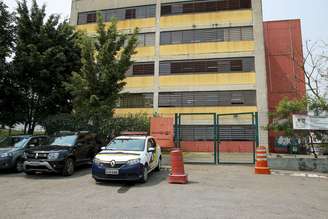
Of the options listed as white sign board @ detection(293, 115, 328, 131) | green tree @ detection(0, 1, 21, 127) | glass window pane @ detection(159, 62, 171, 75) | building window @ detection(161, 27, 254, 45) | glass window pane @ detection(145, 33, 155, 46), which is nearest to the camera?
white sign board @ detection(293, 115, 328, 131)

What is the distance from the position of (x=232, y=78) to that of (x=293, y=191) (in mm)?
19754

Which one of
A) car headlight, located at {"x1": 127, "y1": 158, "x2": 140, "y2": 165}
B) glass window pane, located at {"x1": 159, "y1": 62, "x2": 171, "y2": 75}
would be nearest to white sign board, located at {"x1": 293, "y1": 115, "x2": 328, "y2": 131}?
car headlight, located at {"x1": 127, "y1": 158, "x2": 140, "y2": 165}

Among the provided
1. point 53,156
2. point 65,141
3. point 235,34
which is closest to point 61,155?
point 53,156

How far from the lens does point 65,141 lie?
1223cm

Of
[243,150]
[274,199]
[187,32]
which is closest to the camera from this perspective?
[274,199]

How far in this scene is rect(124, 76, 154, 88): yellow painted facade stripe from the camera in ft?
95.8

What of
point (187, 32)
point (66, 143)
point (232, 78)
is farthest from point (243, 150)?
point (187, 32)

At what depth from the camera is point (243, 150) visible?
15.5 m

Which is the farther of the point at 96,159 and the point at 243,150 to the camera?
the point at 243,150

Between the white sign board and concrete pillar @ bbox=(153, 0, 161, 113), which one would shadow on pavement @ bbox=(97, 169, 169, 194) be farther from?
concrete pillar @ bbox=(153, 0, 161, 113)

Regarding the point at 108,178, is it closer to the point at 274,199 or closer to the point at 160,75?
the point at 274,199

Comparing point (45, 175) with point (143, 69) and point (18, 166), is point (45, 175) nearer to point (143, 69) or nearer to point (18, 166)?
point (18, 166)

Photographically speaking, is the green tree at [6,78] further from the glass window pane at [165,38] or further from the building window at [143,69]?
the glass window pane at [165,38]

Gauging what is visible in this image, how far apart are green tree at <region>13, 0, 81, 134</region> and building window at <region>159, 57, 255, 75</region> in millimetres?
10884
